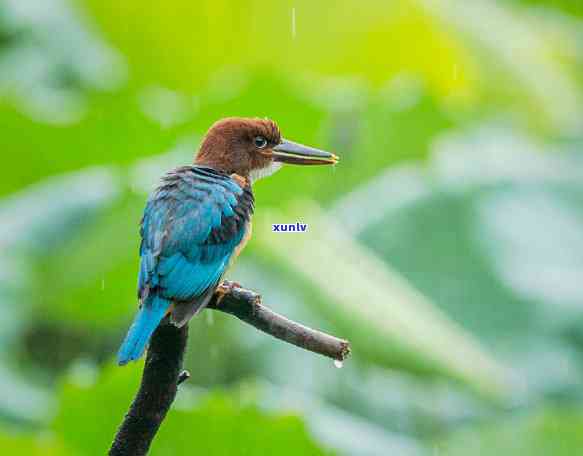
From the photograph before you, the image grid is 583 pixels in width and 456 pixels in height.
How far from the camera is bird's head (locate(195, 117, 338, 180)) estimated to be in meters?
0.53

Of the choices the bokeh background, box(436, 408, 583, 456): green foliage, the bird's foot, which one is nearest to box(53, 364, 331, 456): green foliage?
the bokeh background

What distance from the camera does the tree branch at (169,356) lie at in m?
0.43

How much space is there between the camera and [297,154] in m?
0.53

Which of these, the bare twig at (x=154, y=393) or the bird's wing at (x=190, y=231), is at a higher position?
the bird's wing at (x=190, y=231)

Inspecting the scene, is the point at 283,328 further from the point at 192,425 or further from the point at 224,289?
the point at 192,425

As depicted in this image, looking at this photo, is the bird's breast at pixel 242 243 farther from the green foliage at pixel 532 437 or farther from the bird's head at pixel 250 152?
the green foliage at pixel 532 437

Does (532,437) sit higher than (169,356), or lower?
higher

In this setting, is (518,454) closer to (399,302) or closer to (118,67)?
(399,302)

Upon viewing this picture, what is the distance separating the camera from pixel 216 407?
2.98 feet

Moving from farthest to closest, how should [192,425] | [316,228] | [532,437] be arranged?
[532,437], [316,228], [192,425]

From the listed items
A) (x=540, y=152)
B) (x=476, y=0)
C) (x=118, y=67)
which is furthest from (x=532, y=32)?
(x=118, y=67)

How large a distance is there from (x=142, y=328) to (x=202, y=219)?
0.25 ft

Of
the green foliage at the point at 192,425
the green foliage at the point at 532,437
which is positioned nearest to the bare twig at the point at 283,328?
the green foliage at the point at 192,425

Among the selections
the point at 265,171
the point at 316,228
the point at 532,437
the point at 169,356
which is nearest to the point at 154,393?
the point at 169,356
